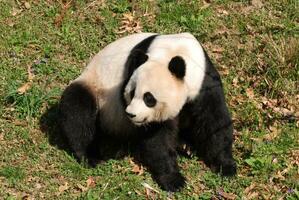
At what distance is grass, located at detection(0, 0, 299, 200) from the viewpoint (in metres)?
5.93

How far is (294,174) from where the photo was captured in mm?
5883

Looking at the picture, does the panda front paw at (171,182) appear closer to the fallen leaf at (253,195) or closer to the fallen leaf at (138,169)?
the fallen leaf at (138,169)

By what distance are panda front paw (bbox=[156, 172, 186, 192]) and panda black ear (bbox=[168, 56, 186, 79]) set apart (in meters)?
1.02

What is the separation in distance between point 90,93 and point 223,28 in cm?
241

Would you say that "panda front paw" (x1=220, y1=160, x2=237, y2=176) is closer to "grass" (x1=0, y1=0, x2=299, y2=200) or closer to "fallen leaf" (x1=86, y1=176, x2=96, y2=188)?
"grass" (x1=0, y1=0, x2=299, y2=200)

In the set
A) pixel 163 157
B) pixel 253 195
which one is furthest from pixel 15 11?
pixel 253 195

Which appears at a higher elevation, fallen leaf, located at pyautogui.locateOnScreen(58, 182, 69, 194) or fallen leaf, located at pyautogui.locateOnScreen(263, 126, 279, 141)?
fallen leaf, located at pyautogui.locateOnScreen(58, 182, 69, 194)

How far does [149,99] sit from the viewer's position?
5.43 meters

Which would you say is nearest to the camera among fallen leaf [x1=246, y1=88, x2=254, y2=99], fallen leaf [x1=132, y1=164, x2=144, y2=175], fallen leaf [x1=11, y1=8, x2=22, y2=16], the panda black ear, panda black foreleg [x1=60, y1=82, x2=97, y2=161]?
the panda black ear

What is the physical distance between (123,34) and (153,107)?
273 cm

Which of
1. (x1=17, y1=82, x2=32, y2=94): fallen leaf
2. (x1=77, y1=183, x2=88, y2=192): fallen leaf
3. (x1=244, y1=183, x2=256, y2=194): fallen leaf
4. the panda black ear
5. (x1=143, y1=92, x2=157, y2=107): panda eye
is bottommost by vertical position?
(x1=244, y1=183, x2=256, y2=194): fallen leaf

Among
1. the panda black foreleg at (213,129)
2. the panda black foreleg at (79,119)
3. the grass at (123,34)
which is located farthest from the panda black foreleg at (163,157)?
the panda black foreleg at (79,119)

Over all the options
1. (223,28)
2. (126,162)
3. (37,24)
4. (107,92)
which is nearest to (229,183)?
(126,162)

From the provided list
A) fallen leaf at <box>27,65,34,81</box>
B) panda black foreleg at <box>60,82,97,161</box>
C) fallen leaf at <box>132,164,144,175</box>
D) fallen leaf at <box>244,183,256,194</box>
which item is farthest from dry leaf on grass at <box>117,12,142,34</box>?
fallen leaf at <box>244,183,256,194</box>
